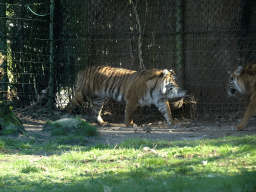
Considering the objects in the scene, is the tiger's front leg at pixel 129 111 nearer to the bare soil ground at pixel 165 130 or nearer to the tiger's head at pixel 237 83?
Result: the bare soil ground at pixel 165 130

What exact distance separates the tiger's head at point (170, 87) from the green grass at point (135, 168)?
2.94 meters

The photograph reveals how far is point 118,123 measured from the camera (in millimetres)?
8445

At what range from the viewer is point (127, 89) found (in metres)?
7.97

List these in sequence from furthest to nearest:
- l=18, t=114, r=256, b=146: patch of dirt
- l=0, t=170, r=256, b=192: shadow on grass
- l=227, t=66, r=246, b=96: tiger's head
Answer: l=227, t=66, r=246, b=96: tiger's head → l=18, t=114, r=256, b=146: patch of dirt → l=0, t=170, r=256, b=192: shadow on grass

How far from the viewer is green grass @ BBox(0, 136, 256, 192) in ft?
9.21

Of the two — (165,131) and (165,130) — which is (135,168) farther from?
(165,130)

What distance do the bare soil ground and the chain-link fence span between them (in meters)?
0.47

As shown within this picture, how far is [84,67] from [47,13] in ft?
6.28

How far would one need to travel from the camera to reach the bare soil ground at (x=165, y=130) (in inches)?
239

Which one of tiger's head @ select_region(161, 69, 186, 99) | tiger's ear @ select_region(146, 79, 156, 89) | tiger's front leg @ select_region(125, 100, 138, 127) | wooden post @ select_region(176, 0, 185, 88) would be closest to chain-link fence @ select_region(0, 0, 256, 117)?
wooden post @ select_region(176, 0, 185, 88)

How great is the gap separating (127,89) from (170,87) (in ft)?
3.35

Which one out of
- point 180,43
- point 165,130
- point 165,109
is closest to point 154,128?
point 165,130

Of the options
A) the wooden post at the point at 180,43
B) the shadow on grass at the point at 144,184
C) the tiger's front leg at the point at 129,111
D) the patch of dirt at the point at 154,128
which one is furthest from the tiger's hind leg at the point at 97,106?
the shadow on grass at the point at 144,184

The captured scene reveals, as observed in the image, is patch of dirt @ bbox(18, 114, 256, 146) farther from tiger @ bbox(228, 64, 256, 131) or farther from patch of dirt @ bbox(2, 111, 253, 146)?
tiger @ bbox(228, 64, 256, 131)
